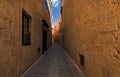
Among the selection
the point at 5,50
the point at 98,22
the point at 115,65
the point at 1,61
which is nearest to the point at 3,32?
the point at 5,50

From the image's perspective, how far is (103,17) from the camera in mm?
2205

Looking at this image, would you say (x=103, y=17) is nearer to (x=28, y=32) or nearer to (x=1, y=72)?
(x=1, y=72)

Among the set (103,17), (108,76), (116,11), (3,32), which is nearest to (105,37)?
(103,17)

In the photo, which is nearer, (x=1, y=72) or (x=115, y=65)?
(x=115, y=65)

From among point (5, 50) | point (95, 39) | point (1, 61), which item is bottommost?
point (1, 61)

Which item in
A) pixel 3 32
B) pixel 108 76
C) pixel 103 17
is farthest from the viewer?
pixel 3 32

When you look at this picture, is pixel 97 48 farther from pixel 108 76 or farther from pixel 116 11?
pixel 116 11

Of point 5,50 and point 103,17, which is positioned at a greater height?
point 103,17

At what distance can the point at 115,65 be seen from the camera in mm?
1810

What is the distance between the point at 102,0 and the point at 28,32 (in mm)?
3612

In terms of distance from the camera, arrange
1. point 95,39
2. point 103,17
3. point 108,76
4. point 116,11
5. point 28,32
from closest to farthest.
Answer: point 116,11 → point 108,76 → point 103,17 → point 95,39 → point 28,32

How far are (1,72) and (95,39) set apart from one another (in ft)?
6.90

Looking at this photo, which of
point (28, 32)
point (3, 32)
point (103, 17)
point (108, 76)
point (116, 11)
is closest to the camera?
point (116, 11)

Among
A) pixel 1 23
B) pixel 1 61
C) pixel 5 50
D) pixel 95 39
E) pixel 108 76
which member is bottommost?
pixel 108 76
